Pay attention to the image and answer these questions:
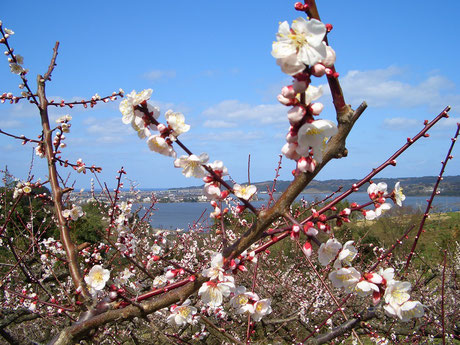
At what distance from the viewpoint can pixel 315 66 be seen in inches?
31.2

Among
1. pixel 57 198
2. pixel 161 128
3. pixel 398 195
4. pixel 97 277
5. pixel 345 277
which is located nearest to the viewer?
pixel 161 128

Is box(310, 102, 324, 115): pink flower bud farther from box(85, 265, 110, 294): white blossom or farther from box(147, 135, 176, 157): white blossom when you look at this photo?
box(85, 265, 110, 294): white blossom

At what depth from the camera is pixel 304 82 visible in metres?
0.79

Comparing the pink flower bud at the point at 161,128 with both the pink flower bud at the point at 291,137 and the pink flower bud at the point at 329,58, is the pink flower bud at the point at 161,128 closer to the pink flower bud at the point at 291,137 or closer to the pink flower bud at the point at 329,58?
the pink flower bud at the point at 291,137

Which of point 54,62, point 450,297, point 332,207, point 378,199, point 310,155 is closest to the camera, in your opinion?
point 310,155

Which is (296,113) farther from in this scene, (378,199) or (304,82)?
(378,199)

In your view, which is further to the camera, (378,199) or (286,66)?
(378,199)

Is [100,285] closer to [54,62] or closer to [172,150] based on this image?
[172,150]

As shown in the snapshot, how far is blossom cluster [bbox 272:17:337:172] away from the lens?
78 centimetres

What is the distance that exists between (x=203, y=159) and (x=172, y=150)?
0.12 meters

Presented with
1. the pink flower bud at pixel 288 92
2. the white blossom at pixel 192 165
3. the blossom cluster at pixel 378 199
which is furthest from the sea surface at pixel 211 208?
the pink flower bud at pixel 288 92

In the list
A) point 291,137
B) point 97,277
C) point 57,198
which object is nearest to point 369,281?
point 291,137

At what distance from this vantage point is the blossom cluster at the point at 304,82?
785mm

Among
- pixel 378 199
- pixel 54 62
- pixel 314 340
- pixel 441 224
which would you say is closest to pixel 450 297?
pixel 314 340
